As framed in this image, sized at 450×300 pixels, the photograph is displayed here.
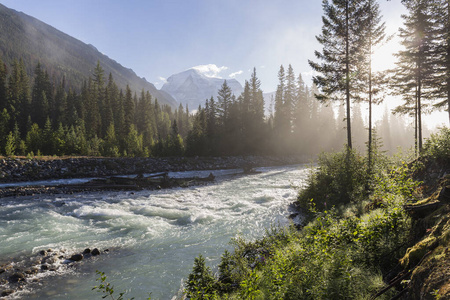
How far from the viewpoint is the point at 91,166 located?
26.9m

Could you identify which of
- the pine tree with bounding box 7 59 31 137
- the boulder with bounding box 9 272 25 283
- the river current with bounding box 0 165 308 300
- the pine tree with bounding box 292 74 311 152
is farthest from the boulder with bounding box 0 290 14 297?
the pine tree with bounding box 292 74 311 152

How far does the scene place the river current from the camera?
20.7ft

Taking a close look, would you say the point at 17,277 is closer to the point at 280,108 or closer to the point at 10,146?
the point at 10,146

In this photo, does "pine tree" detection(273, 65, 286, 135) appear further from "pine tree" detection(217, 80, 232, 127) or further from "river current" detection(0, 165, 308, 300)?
"river current" detection(0, 165, 308, 300)

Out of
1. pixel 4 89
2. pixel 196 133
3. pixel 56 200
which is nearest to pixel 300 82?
pixel 196 133

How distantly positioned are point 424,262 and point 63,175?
29372 mm

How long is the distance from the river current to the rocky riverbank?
28.4 ft

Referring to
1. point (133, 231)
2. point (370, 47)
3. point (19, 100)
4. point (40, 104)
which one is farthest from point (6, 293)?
point (19, 100)

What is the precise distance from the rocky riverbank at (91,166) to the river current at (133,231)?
28.4 feet

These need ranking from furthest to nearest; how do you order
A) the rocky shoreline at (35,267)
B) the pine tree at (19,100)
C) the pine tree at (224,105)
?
the pine tree at (224,105), the pine tree at (19,100), the rocky shoreline at (35,267)

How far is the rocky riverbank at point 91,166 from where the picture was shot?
22.1 metres

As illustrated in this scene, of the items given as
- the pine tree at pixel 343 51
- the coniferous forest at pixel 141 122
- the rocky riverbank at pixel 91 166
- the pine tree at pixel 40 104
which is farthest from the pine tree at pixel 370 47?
the pine tree at pixel 40 104

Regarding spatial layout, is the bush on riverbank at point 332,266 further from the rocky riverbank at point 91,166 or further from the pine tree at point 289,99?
the pine tree at point 289,99

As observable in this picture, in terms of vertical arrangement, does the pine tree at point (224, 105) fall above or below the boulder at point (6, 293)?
above
